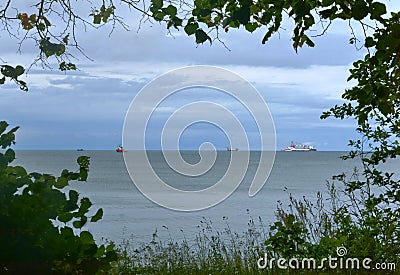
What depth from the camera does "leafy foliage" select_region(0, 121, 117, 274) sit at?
105cm

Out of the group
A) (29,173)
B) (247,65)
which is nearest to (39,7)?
(29,173)

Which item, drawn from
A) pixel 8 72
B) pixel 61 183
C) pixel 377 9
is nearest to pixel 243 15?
pixel 377 9

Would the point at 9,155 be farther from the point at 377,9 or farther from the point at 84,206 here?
the point at 377,9

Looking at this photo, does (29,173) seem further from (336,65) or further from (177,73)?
(336,65)

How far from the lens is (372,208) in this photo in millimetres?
3438

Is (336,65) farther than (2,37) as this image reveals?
Yes

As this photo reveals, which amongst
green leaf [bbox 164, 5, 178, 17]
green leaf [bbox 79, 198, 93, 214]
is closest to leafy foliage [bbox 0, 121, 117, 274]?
green leaf [bbox 79, 198, 93, 214]

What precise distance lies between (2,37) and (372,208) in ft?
8.13

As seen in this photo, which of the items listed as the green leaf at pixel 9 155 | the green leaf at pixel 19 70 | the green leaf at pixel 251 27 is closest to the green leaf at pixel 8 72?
the green leaf at pixel 19 70

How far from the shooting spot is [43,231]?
107cm

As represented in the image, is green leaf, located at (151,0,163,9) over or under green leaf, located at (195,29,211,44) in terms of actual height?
over

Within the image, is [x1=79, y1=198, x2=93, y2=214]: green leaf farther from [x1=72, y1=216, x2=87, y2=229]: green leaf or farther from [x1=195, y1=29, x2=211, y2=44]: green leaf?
[x1=195, y1=29, x2=211, y2=44]: green leaf

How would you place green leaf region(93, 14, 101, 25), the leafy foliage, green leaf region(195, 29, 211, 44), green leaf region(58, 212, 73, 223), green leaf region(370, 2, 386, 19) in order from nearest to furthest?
the leafy foliage
green leaf region(58, 212, 73, 223)
green leaf region(370, 2, 386, 19)
green leaf region(195, 29, 211, 44)
green leaf region(93, 14, 101, 25)

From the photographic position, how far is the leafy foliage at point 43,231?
105 centimetres
